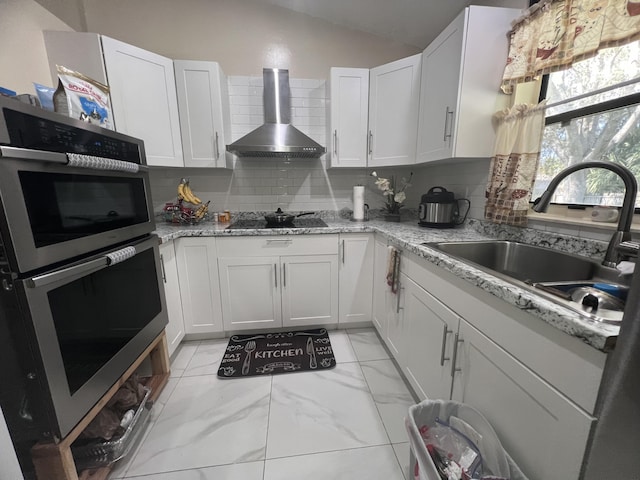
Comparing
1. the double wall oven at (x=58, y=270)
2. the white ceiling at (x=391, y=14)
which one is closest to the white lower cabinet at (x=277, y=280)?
the double wall oven at (x=58, y=270)

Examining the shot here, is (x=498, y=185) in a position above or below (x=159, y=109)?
below

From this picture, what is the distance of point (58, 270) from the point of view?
2.76ft

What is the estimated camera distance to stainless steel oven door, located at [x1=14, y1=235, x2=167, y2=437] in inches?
31.2

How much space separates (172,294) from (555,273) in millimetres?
2224

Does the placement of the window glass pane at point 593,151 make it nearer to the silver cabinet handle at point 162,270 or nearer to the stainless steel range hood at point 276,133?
the stainless steel range hood at point 276,133

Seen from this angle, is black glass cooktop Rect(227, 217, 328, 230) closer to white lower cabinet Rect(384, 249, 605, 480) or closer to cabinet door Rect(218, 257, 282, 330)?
cabinet door Rect(218, 257, 282, 330)

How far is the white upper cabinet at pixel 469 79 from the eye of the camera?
1.43 m

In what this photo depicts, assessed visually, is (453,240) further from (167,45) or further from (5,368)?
(167,45)

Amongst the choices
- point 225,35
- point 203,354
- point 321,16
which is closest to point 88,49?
point 225,35

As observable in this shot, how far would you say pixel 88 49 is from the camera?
1674 millimetres

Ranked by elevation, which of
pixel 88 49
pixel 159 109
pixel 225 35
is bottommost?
pixel 159 109

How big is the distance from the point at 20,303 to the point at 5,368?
0.73ft

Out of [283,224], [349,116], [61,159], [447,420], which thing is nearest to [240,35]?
[349,116]

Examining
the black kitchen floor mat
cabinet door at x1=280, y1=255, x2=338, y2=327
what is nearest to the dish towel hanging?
cabinet door at x1=280, y1=255, x2=338, y2=327
